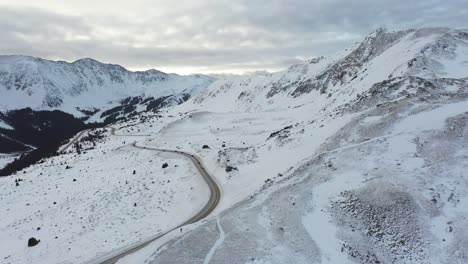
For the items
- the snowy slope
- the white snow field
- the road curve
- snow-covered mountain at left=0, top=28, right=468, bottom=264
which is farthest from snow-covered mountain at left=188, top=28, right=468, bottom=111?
the white snow field

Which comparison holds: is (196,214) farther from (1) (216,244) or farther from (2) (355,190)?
(2) (355,190)

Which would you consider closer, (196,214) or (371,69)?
(196,214)

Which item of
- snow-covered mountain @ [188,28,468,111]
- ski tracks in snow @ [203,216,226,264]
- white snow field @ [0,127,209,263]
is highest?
snow-covered mountain @ [188,28,468,111]

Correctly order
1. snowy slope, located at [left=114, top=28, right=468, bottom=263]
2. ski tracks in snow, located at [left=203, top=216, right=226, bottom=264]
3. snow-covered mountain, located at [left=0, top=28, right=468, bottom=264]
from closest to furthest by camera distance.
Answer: ski tracks in snow, located at [left=203, top=216, right=226, bottom=264]
snowy slope, located at [left=114, top=28, right=468, bottom=263]
snow-covered mountain, located at [left=0, top=28, right=468, bottom=264]

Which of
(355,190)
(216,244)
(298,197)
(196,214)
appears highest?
(355,190)

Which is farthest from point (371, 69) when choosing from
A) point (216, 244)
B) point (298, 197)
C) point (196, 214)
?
point (216, 244)

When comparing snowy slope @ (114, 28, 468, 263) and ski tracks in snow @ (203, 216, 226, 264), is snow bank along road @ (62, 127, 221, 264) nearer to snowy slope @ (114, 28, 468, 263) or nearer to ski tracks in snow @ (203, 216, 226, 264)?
snowy slope @ (114, 28, 468, 263)

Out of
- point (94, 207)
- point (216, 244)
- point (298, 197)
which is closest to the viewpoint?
point (216, 244)

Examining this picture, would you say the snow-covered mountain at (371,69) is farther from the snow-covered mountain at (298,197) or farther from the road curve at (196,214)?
the road curve at (196,214)

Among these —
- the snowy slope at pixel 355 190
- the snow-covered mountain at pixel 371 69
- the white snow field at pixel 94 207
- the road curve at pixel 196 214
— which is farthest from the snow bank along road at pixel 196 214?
the snow-covered mountain at pixel 371 69

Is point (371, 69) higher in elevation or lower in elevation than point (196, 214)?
higher
